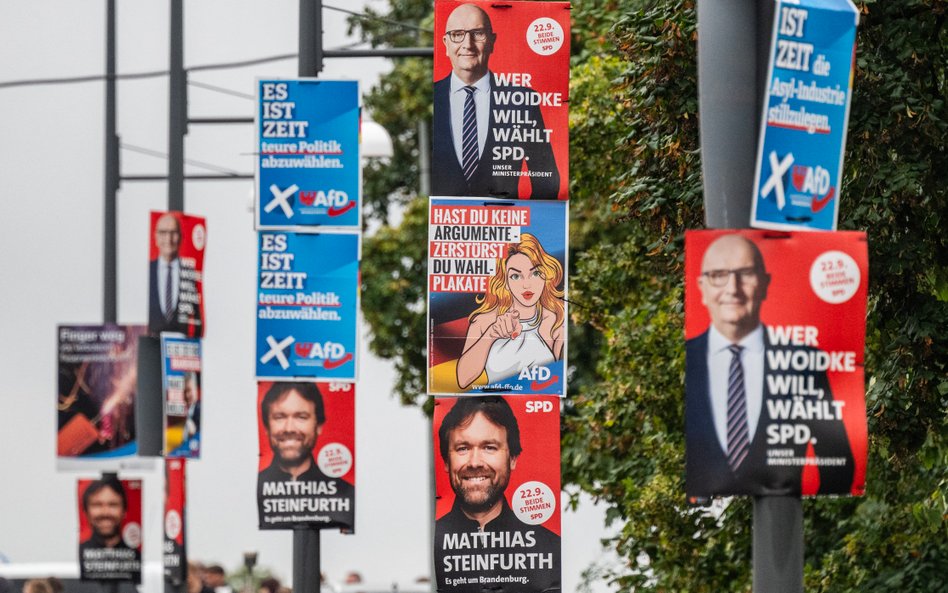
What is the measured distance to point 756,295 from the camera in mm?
6926

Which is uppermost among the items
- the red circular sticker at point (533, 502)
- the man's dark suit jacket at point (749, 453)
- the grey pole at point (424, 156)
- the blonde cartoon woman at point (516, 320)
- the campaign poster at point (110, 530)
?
the grey pole at point (424, 156)

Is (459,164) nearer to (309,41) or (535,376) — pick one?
(535,376)

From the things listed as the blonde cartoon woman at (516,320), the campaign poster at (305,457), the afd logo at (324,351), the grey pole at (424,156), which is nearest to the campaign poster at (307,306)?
the afd logo at (324,351)

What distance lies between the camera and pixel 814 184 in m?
7.08

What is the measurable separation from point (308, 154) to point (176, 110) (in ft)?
22.8

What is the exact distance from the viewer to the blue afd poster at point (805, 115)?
6.95 m

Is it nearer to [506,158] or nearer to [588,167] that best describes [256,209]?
[506,158]

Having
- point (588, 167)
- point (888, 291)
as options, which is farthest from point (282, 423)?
point (588, 167)

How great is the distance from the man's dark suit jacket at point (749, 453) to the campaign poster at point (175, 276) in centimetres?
1417

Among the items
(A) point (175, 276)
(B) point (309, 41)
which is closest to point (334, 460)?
(B) point (309, 41)

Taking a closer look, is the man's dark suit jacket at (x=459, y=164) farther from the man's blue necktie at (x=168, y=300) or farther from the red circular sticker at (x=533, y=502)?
the man's blue necktie at (x=168, y=300)

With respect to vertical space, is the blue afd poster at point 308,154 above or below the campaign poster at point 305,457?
above

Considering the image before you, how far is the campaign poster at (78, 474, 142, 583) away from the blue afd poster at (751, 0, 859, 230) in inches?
709

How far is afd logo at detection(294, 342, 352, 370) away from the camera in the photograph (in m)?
15.2
